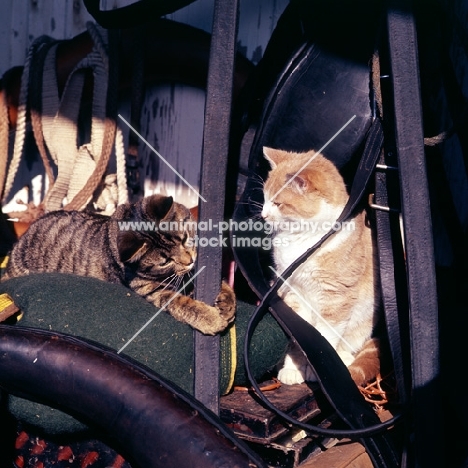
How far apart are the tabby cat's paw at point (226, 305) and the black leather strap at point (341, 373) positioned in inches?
2.4

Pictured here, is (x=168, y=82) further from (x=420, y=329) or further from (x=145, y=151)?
(x=420, y=329)

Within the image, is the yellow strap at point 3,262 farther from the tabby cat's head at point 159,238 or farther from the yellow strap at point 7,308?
the yellow strap at point 7,308

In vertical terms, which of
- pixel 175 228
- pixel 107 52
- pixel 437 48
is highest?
pixel 107 52

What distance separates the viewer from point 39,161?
247cm

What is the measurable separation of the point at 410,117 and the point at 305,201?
25.7 inches

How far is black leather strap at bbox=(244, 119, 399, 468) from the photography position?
3.39ft

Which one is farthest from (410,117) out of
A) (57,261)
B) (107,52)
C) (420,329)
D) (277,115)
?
(107,52)

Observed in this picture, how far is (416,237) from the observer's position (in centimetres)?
101

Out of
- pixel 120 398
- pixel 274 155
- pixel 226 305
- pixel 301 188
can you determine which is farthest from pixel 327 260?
pixel 120 398

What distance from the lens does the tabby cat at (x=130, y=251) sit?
1337 mm

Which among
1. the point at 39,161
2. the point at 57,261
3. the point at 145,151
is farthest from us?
the point at 39,161

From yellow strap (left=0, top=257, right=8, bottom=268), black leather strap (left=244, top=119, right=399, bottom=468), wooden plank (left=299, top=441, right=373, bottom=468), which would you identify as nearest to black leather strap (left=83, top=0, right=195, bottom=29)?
black leather strap (left=244, top=119, right=399, bottom=468)

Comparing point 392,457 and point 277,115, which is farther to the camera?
point 277,115

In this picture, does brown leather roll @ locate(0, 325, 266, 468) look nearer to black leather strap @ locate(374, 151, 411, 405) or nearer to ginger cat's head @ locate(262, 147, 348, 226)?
black leather strap @ locate(374, 151, 411, 405)
